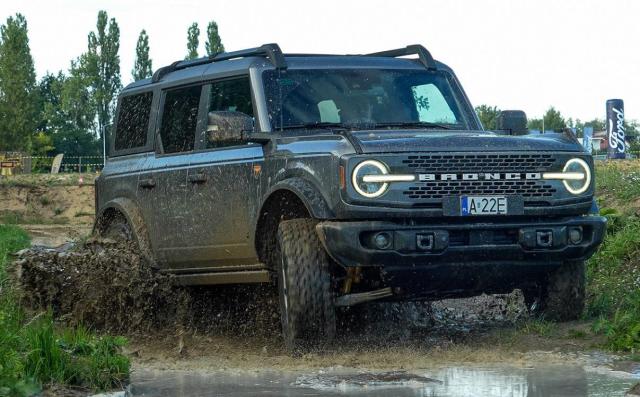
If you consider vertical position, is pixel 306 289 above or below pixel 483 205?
below

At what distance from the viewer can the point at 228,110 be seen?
8.56 m

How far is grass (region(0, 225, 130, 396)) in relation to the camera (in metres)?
5.56

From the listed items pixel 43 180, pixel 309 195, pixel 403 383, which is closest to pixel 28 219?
pixel 43 180

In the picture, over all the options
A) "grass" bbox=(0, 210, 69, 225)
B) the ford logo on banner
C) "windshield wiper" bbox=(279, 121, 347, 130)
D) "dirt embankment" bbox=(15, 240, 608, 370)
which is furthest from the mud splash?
"grass" bbox=(0, 210, 69, 225)

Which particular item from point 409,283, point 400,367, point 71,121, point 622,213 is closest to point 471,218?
point 409,283

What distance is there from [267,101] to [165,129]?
1.44 meters

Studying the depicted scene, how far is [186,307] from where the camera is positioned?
9.45m

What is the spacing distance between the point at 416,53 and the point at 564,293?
7.30 ft

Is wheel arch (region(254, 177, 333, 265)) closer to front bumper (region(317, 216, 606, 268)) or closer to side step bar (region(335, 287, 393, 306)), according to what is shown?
front bumper (region(317, 216, 606, 268))

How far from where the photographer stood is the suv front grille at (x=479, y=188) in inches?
282

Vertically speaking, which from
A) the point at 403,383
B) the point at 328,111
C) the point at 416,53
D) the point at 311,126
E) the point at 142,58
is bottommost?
the point at 403,383

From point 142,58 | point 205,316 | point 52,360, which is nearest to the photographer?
point 52,360

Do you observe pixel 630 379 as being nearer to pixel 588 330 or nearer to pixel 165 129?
pixel 588 330

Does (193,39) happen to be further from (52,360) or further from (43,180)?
(52,360)
